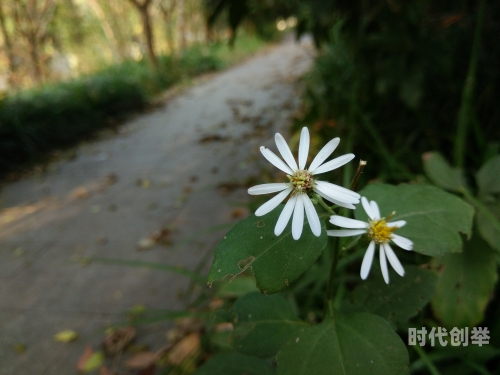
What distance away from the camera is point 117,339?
161 cm

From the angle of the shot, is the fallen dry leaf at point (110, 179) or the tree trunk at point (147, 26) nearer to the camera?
the fallen dry leaf at point (110, 179)

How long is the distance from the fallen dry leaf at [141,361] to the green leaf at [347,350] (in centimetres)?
118

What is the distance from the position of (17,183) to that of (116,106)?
2.40 metres

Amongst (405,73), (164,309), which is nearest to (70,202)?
(164,309)

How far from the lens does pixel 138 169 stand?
3.54 m

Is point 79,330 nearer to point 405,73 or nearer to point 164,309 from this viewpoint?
point 164,309

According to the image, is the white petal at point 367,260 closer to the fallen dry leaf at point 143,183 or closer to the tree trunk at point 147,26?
the fallen dry leaf at point 143,183

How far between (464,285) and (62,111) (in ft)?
16.8

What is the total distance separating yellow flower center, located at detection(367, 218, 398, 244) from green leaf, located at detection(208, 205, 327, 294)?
0.39 ft

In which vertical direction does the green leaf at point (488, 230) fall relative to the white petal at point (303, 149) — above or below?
below

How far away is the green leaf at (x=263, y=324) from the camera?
60cm

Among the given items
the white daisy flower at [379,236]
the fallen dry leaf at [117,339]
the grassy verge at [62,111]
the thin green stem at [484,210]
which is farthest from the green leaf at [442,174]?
the grassy verge at [62,111]

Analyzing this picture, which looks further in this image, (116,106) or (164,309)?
(116,106)

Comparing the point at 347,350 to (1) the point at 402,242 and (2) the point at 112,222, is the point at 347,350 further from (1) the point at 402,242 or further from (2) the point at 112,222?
(2) the point at 112,222
